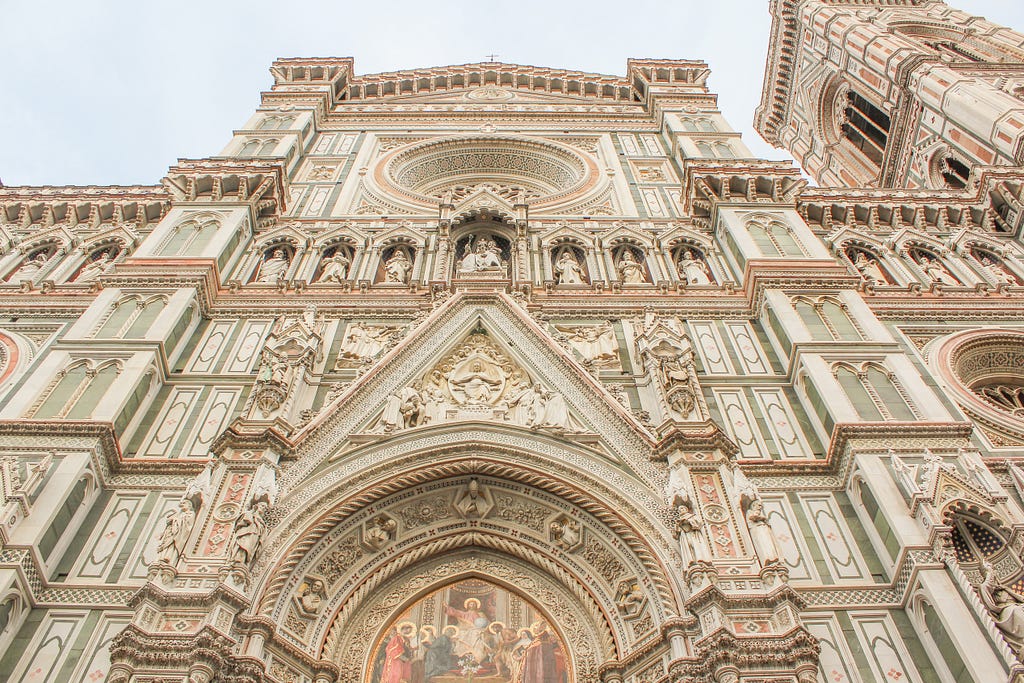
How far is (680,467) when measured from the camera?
8812mm

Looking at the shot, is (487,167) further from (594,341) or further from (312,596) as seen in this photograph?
(312,596)

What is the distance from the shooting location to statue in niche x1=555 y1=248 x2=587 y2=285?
45.4ft

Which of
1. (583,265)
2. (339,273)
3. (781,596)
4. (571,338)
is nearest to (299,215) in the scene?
(339,273)

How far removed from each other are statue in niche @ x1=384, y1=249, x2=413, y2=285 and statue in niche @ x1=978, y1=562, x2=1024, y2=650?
8.49m

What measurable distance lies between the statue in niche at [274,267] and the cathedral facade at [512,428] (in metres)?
0.05

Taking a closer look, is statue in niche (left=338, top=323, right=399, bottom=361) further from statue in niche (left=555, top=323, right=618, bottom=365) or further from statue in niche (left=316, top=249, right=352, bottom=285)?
statue in niche (left=555, top=323, right=618, bottom=365)

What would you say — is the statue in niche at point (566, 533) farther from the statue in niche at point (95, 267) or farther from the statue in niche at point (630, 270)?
the statue in niche at point (95, 267)

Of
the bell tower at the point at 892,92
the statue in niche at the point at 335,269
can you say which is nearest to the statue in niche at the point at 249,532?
the statue in niche at the point at 335,269

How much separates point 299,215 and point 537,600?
956 centimetres

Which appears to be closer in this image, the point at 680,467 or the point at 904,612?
the point at 904,612

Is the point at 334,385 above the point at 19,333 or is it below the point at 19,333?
below

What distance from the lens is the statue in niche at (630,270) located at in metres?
13.7

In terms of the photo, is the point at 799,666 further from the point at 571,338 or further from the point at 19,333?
the point at 19,333

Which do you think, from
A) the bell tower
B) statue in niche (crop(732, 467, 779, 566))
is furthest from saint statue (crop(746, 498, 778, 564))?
the bell tower
